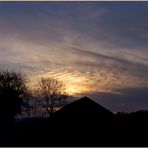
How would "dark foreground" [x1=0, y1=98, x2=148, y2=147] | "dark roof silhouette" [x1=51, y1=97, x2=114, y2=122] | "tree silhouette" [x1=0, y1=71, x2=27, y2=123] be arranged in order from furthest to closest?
"tree silhouette" [x1=0, y1=71, x2=27, y2=123], "dark roof silhouette" [x1=51, y1=97, x2=114, y2=122], "dark foreground" [x1=0, y1=98, x2=148, y2=147]

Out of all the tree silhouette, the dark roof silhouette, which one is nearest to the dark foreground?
the dark roof silhouette

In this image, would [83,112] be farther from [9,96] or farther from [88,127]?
[9,96]

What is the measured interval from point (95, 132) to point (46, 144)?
6156 millimetres

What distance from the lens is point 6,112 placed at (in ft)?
224

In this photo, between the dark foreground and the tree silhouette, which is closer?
the dark foreground

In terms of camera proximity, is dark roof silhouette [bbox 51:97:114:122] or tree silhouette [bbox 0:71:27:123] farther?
tree silhouette [bbox 0:71:27:123]

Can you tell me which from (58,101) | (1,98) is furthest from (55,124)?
(58,101)

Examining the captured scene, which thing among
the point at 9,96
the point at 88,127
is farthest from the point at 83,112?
the point at 9,96

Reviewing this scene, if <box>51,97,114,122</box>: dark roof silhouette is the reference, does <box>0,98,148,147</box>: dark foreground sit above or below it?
below

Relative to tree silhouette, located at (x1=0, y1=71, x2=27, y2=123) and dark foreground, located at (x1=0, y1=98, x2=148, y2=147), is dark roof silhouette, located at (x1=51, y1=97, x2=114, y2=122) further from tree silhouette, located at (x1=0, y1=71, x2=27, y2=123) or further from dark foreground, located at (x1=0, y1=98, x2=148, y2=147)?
tree silhouette, located at (x1=0, y1=71, x2=27, y2=123)

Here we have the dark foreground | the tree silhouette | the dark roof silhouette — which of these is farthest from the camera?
the tree silhouette

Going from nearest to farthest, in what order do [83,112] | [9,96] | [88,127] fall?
[88,127], [83,112], [9,96]

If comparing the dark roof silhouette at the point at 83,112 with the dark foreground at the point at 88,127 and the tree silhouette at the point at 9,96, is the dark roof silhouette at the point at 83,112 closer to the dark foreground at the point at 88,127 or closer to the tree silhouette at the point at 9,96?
the dark foreground at the point at 88,127

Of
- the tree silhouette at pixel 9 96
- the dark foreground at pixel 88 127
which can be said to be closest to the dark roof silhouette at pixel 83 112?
the dark foreground at pixel 88 127
